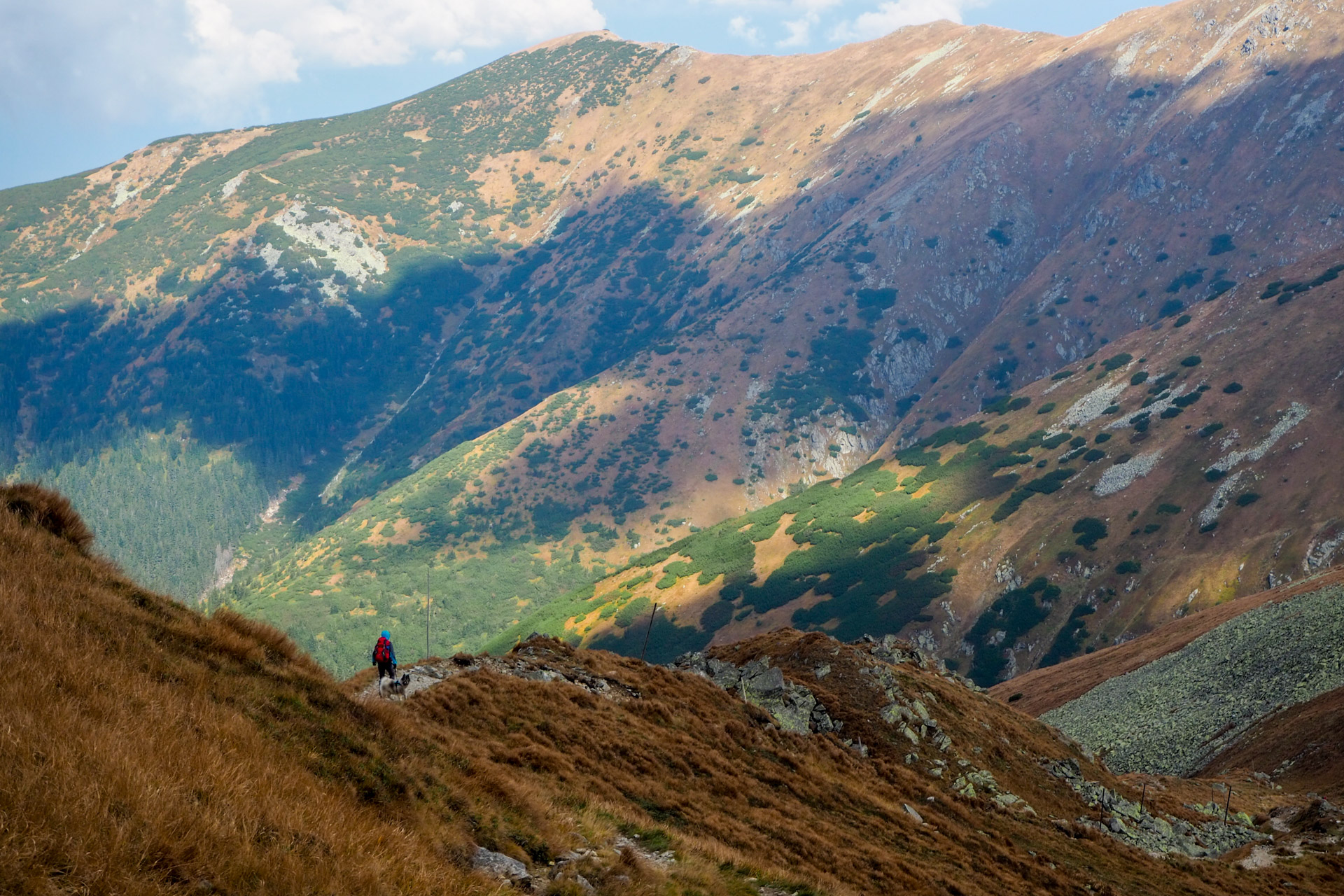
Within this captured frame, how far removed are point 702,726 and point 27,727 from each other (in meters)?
19.9

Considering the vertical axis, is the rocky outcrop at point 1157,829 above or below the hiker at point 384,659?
below

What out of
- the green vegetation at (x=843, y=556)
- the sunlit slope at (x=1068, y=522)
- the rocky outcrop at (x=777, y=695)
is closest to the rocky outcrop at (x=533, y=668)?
the rocky outcrop at (x=777, y=695)

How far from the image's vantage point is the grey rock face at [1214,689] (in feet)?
153

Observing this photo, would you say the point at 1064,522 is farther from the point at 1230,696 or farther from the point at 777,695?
the point at 777,695

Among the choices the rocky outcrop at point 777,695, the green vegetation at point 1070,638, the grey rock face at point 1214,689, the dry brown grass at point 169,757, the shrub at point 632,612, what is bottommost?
the green vegetation at point 1070,638

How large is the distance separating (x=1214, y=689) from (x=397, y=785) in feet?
177

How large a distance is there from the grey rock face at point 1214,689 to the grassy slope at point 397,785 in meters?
21.0

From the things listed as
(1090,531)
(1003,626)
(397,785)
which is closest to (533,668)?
(397,785)

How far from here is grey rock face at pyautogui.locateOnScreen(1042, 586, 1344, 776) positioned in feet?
153

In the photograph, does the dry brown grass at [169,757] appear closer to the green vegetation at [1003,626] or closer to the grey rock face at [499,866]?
the grey rock face at [499,866]

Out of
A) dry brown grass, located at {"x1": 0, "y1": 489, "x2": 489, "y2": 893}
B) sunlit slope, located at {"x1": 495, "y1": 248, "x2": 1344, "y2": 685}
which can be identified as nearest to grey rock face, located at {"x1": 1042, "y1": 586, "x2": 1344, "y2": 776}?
sunlit slope, located at {"x1": 495, "y1": 248, "x2": 1344, "y2": 685}

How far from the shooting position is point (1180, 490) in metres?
86.8

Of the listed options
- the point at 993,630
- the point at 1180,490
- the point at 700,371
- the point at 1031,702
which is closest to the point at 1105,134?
the point at 700,371

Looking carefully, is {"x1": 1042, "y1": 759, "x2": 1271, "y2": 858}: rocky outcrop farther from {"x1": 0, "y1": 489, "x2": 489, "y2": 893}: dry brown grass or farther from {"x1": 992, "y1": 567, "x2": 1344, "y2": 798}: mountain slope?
{"x1": 0, "y1": 489, "x2": 489, "y2": 893}: dry brown grass
